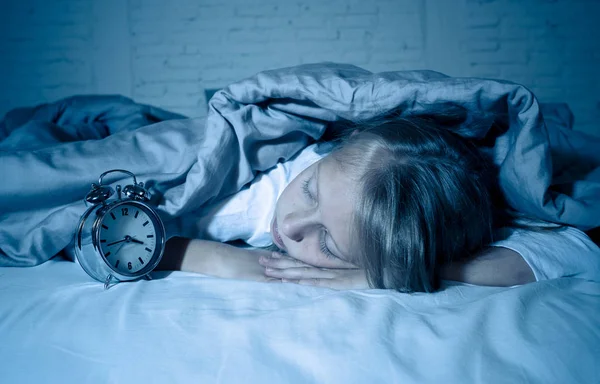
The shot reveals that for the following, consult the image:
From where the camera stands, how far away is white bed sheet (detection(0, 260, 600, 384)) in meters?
0.55

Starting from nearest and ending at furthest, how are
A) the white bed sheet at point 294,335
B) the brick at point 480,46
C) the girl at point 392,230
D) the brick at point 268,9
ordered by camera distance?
the white bed sheet at point 294,335, the girl at point 392,230, the brick at point 268,9, the brick at point 480,46

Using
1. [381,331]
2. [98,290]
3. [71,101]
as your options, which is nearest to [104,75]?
[71,101]

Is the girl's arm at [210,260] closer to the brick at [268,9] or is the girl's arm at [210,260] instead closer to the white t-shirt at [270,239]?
the white t-shirt at [270,239]

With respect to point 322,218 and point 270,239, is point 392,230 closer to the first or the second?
point 322,218

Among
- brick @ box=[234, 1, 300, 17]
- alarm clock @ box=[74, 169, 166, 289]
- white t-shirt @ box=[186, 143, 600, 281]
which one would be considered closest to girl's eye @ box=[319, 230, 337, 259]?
white t-shirt @ box=[186, 143, 600, 281]

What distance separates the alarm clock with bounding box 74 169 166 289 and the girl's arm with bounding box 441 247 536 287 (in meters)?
0.63

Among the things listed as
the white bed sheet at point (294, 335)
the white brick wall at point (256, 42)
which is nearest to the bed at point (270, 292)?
the white bed sheet at point (294, 335)

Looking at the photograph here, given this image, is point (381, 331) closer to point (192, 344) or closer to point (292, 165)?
point (192, 344)

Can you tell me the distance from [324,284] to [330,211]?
151 mm

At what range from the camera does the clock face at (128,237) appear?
0.84m

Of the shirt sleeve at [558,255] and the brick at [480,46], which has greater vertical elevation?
the brick at [480,46]

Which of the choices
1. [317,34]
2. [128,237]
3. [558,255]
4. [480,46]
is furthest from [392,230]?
[480,46]

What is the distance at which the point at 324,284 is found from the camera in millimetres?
850

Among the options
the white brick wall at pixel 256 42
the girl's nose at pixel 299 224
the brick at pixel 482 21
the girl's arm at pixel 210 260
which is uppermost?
the brick at pixel 482 21
